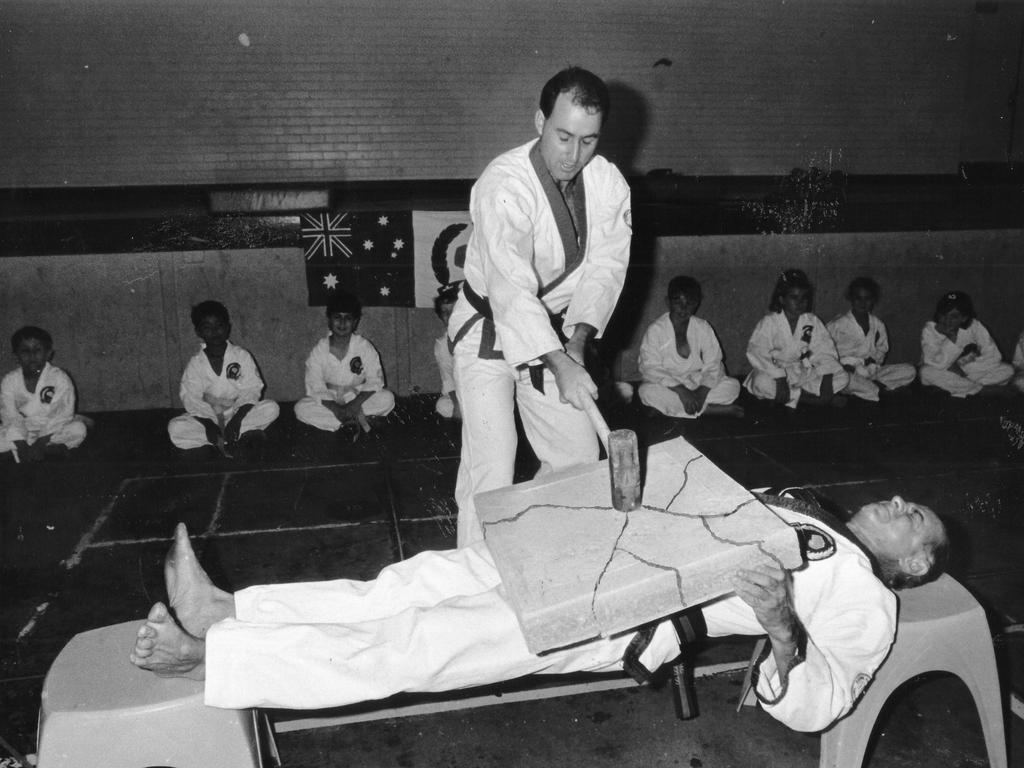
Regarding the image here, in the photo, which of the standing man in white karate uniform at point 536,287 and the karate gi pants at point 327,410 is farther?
the karate gi pants at point 327,410

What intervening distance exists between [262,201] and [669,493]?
18.9 ft

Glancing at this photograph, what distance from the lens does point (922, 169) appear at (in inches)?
382

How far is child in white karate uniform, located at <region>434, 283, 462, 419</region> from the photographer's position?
5801 millimetres

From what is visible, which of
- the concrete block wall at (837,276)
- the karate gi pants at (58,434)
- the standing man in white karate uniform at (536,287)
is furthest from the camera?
the concrete block wall at (837,276)

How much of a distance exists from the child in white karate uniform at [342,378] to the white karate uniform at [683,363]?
207 centimetres

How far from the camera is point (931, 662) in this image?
2145mm

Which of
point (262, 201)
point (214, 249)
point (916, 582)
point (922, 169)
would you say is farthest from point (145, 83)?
point (922, 169)

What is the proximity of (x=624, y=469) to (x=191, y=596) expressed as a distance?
1190 millimetres

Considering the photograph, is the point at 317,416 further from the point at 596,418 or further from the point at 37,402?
the point at 596,418

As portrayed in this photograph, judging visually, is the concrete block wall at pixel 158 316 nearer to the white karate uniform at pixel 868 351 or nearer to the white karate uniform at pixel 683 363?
the white karate uniform at pixel 683 363

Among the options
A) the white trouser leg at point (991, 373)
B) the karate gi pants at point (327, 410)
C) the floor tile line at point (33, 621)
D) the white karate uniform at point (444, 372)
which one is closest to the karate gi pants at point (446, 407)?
the white karate uniform at point (444, 372)

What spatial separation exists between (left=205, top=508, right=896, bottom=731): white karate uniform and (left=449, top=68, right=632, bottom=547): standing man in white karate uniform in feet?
2.48

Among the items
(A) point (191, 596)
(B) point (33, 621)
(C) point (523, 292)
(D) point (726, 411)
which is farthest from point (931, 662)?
(D) point (726, 411)

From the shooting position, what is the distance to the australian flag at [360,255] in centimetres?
600
